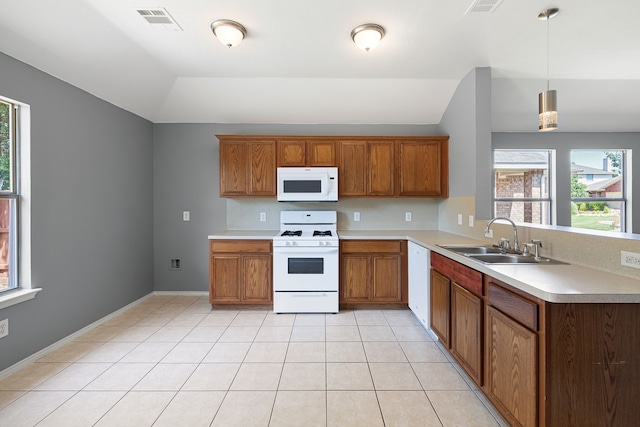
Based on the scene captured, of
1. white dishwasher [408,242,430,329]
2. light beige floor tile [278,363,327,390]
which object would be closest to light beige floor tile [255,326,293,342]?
light beige floor tile [278,363,327,390]

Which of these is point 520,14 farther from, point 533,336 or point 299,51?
point 533,336

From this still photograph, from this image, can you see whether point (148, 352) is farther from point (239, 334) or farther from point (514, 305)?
point (514, 305)

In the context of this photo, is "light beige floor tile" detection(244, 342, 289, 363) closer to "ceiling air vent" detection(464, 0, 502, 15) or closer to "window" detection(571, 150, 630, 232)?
"ceiling air vent" detection(464, 0, 502, 15)

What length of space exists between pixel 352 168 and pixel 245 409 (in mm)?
2740

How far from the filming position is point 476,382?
1885mm

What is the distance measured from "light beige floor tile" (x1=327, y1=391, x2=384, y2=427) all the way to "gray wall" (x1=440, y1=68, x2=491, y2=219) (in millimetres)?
2113

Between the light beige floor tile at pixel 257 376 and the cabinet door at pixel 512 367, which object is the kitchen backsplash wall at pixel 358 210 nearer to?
the light beige floor tile at pixel 257 376

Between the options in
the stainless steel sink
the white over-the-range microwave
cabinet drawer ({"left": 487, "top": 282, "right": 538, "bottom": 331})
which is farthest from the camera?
the white over-the-range microwave

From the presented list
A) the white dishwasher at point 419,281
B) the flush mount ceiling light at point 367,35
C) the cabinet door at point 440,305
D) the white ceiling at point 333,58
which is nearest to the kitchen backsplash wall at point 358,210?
the white dishwasher at point 419,281

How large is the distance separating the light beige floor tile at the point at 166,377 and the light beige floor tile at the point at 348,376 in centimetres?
104

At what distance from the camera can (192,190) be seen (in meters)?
4.00

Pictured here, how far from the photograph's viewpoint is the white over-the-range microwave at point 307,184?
3615mm

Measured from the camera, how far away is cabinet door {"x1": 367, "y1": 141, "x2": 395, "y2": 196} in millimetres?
3709

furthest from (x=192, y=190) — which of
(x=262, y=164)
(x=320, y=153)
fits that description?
(x=320, y=153)
